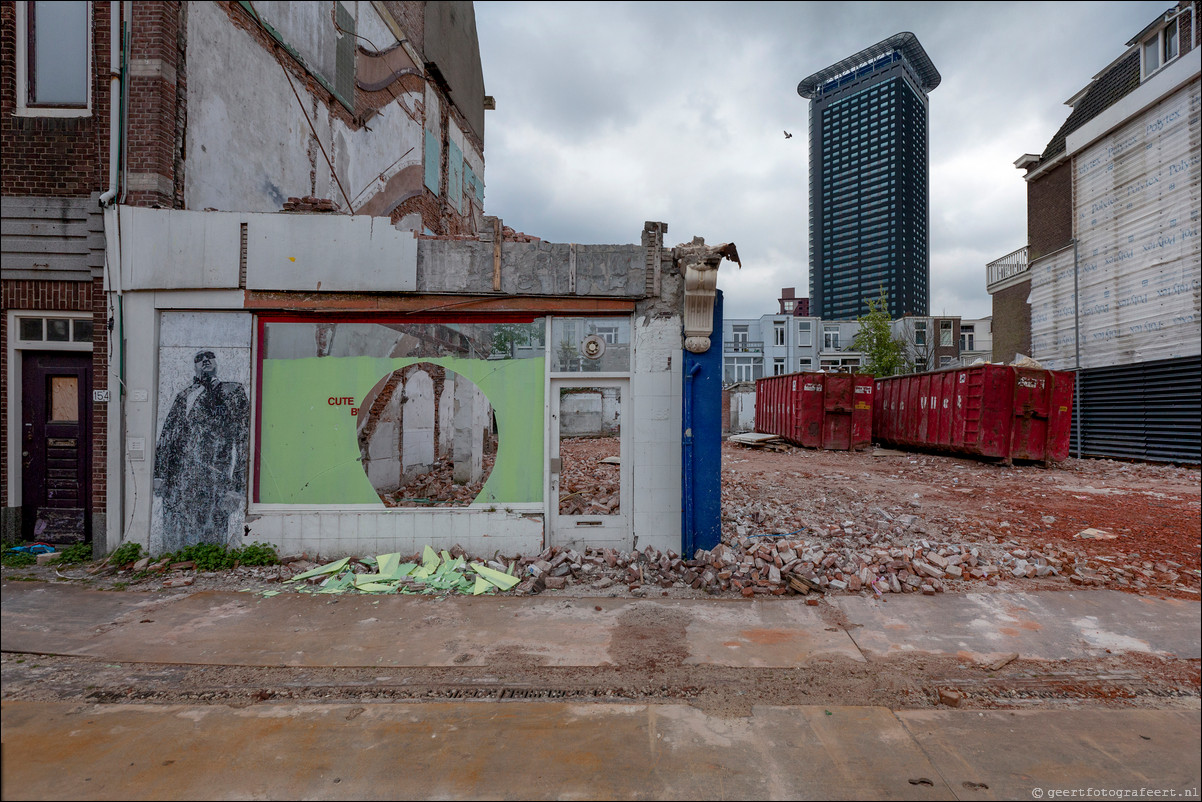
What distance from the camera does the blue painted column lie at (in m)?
6.33

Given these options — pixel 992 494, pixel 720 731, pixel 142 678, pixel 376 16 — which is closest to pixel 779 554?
pixel 720 731

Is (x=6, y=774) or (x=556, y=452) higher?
(x=556, y=452)

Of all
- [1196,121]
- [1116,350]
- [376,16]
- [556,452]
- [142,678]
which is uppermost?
[376,16]

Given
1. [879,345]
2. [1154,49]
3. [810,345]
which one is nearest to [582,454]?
[1154,49]

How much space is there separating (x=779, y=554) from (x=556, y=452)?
286 centimetres

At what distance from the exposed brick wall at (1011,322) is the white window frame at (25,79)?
84.8 ft

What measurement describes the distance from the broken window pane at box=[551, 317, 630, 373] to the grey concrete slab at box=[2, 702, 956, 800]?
12.7ft

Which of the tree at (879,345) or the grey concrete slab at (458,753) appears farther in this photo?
the tree at (879,345)

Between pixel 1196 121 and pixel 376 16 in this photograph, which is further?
pixel 376 16

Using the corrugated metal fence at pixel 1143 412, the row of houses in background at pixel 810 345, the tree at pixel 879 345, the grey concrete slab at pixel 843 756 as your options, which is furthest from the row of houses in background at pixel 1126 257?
the row of houses in background at pixel 810 345

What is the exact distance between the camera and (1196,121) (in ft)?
21.9

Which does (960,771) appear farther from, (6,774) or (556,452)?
(6,774)

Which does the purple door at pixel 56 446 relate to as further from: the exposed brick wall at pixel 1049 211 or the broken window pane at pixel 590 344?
the exposed brick wall at pixel 1049 211

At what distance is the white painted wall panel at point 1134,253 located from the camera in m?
10.4
